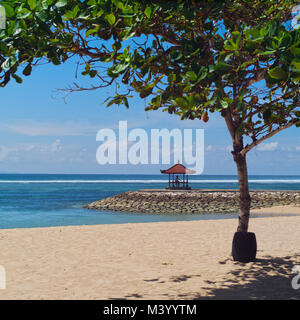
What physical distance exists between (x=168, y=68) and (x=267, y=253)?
5794mm

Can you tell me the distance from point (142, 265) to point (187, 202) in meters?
28.6

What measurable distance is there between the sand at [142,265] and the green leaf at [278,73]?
12.2 feet

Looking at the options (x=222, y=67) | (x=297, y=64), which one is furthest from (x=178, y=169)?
(x=297, y=64)

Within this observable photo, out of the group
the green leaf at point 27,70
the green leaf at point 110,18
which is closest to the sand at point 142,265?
the green leaf at point 27,70

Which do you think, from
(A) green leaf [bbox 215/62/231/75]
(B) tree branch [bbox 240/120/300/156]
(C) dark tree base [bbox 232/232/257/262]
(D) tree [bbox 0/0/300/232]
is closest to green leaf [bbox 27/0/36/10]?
(D) tree [bbox 0/0/300/232]

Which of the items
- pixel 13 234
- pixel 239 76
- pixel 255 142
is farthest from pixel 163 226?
pixel 239 76

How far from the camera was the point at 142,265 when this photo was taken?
8391mm

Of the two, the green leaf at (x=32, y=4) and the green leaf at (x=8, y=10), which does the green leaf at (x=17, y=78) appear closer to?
the green leaf at (x=8, y=10)

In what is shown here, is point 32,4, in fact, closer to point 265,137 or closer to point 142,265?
point 265,137

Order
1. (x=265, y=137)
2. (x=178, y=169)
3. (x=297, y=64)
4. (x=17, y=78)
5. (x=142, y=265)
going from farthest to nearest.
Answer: (x=178, y=169)
(x=142, y=265)
(x=265, y=137)
(x=17, y=78)
(x=297, y=64)

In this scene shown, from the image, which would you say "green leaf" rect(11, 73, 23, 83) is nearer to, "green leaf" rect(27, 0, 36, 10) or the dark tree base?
"green leaf" rect(27, 0, 36, 10)

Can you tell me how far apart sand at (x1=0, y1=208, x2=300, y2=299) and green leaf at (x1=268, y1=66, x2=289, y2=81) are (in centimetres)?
373

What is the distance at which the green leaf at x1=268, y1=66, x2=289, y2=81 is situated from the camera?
12.9 feet
